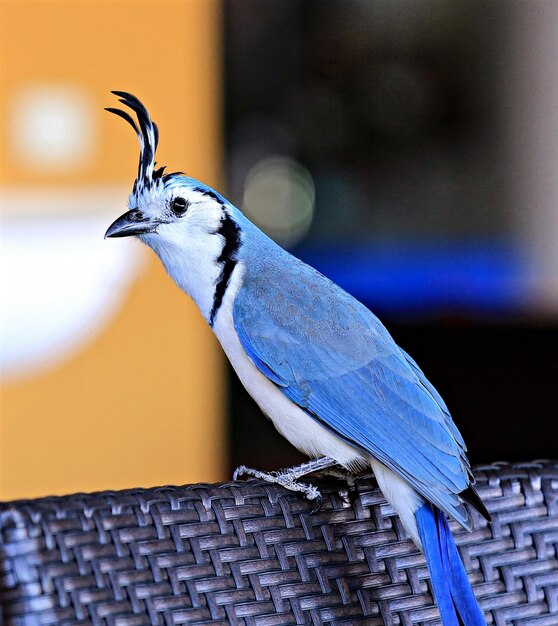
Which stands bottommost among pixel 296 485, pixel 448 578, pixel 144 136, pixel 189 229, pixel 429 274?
pixel 429 274

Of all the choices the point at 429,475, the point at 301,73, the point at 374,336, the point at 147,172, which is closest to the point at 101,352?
the point at 301,73

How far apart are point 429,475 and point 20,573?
0.74 meters

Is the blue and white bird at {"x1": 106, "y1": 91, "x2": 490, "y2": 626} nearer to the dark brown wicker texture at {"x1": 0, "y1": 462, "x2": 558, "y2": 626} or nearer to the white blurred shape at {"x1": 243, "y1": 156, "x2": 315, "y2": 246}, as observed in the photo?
the dark brown wicker texture at {"x1": 0, "y1": 462, "x2": 558, "y2": 626}

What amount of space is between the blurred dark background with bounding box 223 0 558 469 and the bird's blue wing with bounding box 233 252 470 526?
308 centimetres

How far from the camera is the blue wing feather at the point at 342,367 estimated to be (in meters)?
1.79

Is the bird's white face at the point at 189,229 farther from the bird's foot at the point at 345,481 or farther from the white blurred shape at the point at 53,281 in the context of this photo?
the white blurred shape at the point at 53,281

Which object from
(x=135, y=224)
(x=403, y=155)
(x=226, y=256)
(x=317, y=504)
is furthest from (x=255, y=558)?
(x=403, y=155)

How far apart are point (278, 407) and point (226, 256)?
375mm

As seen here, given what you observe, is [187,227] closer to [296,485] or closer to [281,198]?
[296,485]

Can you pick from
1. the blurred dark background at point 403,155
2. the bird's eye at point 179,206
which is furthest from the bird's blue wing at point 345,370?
the blurred dark background at point 403,155

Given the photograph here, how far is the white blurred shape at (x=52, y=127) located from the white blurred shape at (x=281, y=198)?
0.89 metres

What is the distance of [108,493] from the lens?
131 centimetres

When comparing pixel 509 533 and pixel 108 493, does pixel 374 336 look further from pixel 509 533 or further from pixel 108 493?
pixel 108 493

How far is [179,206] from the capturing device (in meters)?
2.27
